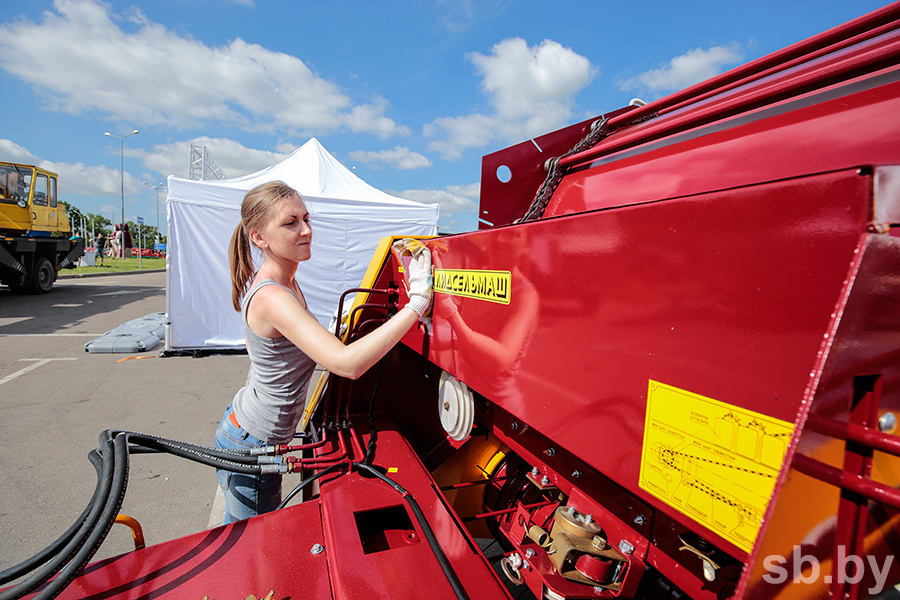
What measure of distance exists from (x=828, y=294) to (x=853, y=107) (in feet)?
2.72

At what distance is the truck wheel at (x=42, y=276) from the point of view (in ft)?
40.5

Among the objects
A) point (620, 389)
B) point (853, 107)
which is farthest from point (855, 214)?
point (853, 107)

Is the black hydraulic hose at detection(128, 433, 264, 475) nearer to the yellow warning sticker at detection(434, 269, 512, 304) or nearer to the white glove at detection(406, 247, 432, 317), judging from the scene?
the white glove at detection(406, 247, 432, 317)

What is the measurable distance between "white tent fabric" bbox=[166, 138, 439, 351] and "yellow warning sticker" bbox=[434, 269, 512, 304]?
6.65 meters

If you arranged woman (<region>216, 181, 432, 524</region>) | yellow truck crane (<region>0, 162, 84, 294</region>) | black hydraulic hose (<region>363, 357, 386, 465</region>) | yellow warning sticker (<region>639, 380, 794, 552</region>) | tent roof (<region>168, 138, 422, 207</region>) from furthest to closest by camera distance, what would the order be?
yellow truck crane (<region>0, 162, 84, 294</region>) → tent roof (<region>168, 138, 422, 207</region>) → black hydraulic hose (<region>363, 357, 386, 465</region>) → woman (<region>216, 181, 432, 524</region>) → yellow warning sticker (<region>639, 380, 794, 552</region>)

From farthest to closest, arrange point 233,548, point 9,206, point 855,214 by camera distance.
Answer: point 9,206 < point 233,548 < point 855,214

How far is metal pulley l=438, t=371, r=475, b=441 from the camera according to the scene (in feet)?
5.38

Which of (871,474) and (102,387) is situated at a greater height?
(871,474)

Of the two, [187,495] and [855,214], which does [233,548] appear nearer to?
[855,214]

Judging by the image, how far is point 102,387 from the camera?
5.12 m

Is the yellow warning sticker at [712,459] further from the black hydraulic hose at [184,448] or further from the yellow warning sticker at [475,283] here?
the black hydraulic hose at [184,448]

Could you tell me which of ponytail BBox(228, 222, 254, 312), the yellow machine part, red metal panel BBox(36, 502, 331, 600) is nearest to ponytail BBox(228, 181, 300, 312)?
ponytail BBox(228, 222, 254, 312)

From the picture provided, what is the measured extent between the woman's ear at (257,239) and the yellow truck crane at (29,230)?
1403 cm

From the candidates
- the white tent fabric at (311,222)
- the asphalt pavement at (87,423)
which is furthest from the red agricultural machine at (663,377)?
the white tent fabric at (311,222)
